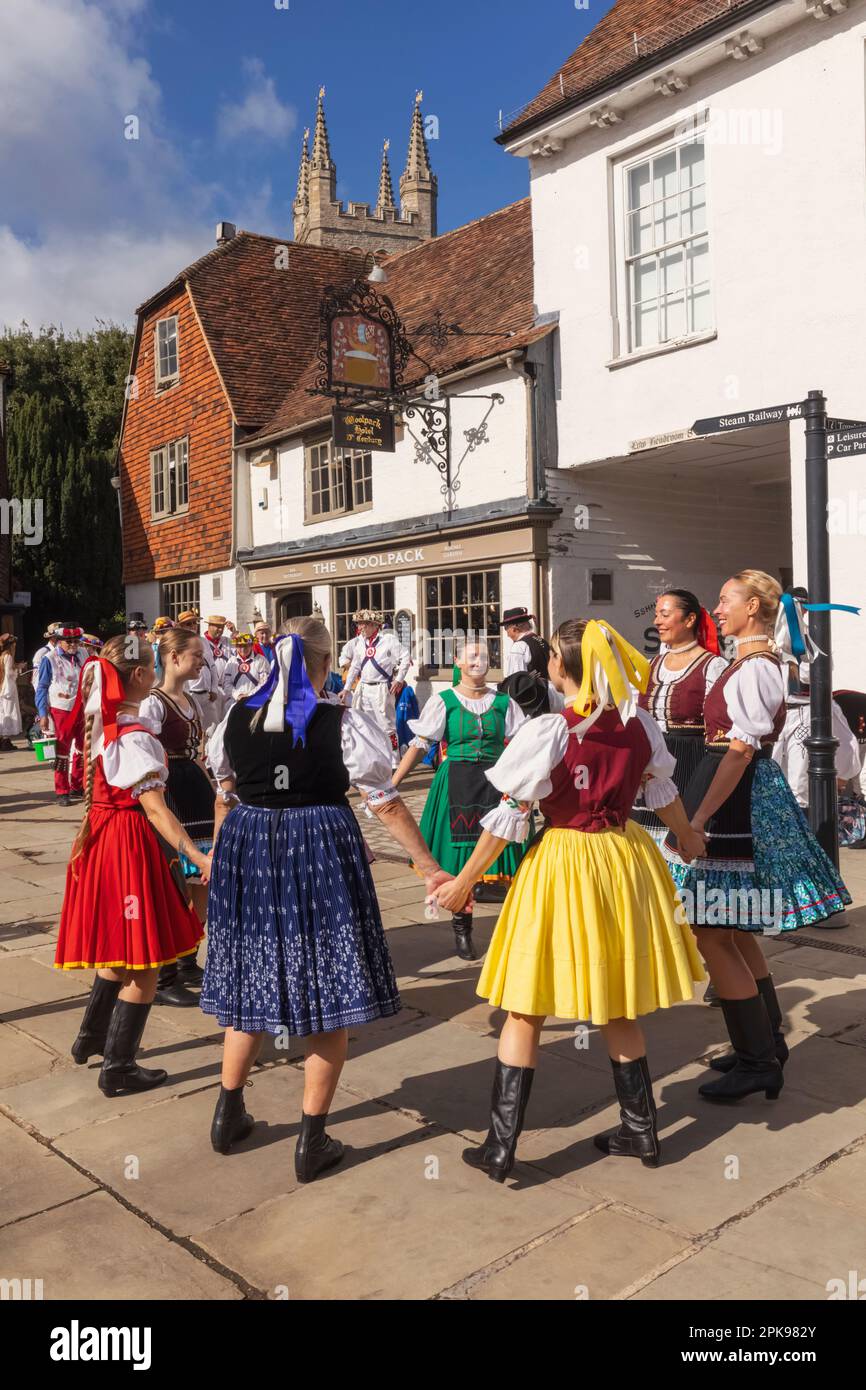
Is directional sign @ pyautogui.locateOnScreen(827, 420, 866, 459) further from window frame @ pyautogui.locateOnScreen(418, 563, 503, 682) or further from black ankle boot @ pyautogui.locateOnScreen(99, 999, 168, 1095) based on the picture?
window frame @ pyautogui.locateOnScreen(418, 563, 503, 682)

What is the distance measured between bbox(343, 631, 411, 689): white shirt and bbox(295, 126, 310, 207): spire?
51744 mm

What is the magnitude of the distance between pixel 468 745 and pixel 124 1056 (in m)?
2.67

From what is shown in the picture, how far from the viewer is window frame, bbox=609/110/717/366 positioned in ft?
36.4

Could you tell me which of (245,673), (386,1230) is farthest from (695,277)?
(386,1230)

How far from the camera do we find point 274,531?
18.9m

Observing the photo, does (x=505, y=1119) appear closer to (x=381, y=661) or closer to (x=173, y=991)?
(x=173, y=991)

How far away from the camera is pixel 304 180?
58.8 metres

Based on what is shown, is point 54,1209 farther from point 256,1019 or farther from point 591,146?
point 591,146

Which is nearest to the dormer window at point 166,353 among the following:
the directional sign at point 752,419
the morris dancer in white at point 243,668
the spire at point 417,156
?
the morris dancer in white at point 243,668

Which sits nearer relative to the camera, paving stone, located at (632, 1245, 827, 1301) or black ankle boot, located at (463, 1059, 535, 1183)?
paving stone, located at (632, 1245, 827, 1301)

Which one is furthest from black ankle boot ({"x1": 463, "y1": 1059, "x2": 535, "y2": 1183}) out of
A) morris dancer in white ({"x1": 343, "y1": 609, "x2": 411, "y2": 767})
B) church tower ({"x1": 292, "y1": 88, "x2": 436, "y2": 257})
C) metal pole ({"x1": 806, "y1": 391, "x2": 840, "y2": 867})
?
church tower ({"x1": 292, "y1": 88, "x2": 436, "y2": 257})

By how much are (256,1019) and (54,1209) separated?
0.79 m

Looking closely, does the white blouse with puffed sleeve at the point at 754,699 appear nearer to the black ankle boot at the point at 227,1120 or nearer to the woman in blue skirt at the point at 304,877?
the woman in blue skirt at the point at 304,877
